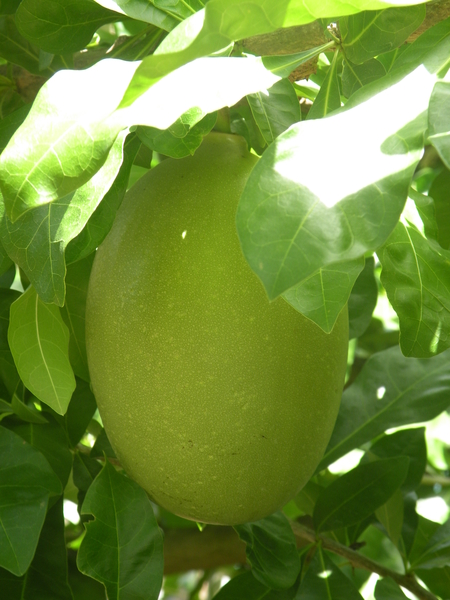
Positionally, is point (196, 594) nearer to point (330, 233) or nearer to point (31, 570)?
point (31, 570)

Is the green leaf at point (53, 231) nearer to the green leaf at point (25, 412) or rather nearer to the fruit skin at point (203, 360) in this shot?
the fruit skin at point (203, 360)

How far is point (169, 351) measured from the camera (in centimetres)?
61

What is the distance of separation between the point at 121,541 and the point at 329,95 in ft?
1.63

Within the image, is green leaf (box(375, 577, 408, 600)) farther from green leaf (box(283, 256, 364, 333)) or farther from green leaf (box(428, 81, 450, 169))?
green leaf (box(428, 81, 450, 169))

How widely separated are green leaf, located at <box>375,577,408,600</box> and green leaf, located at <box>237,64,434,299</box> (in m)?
0.63

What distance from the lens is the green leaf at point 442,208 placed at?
829mm

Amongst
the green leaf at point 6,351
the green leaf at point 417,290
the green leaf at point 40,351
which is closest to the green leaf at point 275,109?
the green leaf at point 417,290

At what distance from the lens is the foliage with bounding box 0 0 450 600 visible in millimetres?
353

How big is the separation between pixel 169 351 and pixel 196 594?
128 centimetres

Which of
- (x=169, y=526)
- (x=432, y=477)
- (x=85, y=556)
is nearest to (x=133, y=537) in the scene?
(x=85, y=556)

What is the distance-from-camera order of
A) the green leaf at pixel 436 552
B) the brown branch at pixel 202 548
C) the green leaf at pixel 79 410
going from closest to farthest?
the green leaf at pixel 79 410
the green leaf at pixel 436 552
the brown branch at pixel 202 548

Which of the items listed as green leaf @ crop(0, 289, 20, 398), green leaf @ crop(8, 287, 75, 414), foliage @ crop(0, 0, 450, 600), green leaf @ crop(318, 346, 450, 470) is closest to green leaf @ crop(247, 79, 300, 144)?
foliage @ crop(0, 0, 450, 600)

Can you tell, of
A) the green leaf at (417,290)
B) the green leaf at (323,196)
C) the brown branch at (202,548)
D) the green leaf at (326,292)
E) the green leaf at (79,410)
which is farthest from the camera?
the brown branch at (202,548)

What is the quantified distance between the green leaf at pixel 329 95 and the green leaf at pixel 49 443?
52 centimetres
